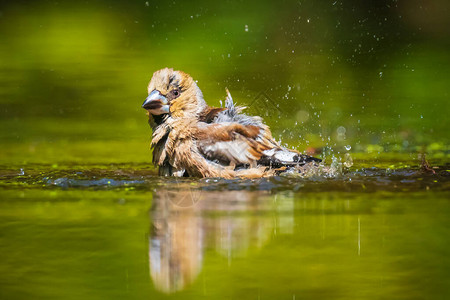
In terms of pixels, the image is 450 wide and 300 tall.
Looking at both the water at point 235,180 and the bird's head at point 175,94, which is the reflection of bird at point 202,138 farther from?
the water at point 235,180

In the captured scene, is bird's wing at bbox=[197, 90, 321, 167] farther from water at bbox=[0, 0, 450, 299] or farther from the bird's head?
water at bbox=[0, 0, 450, 299]

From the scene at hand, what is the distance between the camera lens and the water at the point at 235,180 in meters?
5.19

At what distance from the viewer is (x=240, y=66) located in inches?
531

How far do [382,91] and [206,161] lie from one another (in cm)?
536

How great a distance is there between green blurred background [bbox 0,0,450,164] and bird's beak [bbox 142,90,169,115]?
235 centimetres

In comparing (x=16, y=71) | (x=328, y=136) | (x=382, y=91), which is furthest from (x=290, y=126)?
(x=16, y=71)

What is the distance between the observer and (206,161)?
8.05 meters

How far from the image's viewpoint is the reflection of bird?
8.05m

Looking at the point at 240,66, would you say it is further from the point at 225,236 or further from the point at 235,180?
the point at 225,236

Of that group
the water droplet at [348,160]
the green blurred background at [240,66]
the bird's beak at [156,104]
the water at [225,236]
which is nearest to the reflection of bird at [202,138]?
the bird's beak at [156,104]

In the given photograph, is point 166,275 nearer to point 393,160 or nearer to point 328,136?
point 393,160

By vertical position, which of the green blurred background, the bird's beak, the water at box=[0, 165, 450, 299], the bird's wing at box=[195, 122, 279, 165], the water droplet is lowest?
the water at box=[0, 165, 450, 299]

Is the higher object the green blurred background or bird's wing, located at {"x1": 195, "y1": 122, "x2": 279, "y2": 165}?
the green blurred background

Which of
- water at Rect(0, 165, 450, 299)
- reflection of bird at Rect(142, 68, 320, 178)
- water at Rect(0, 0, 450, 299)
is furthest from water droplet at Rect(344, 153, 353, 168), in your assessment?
reflection of bird at Rect(142, 68, 320, 178)
